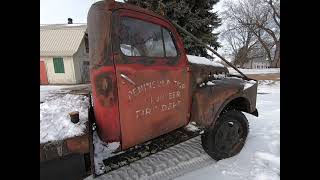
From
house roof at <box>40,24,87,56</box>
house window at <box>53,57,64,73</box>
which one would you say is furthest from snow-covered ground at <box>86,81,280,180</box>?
house window at <box>53,57,64,73</box>

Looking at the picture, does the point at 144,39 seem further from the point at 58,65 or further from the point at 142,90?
the point at 58,65

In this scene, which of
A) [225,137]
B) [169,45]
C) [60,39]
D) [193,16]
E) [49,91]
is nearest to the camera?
[169,45]

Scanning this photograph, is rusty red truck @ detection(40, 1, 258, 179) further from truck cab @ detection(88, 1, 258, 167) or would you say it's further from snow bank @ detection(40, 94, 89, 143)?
snow bank @ detection(40, 94, 89, 143)

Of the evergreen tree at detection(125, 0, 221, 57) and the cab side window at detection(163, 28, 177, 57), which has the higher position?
the evergreen tree at detection(125, 0, 221, 57)

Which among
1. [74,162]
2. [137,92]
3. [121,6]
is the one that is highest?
[121,6]

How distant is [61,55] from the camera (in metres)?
22.9

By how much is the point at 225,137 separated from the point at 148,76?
169cm

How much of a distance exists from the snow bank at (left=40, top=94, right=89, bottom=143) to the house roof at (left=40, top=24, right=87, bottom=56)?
20513 millimetres

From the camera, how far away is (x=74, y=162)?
2.49m

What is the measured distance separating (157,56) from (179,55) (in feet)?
1.24

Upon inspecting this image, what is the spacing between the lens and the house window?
910 inches

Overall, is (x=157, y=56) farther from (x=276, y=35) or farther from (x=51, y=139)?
(x=276, y=35)

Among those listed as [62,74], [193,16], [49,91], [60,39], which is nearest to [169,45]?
[49,91]

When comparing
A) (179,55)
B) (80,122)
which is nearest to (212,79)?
(179,55)
